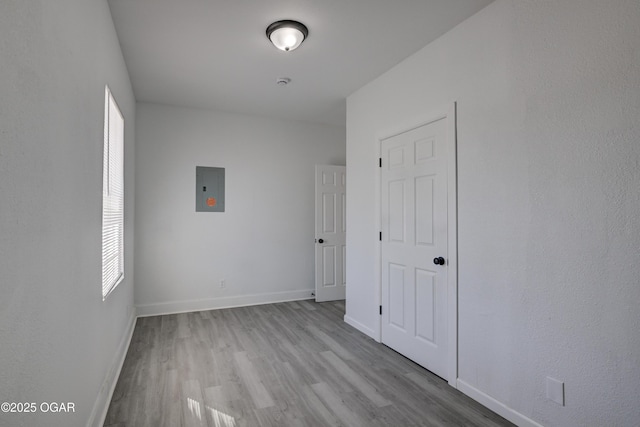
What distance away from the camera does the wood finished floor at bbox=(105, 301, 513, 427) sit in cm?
222

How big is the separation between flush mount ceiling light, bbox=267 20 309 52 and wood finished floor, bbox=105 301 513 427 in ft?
8.66

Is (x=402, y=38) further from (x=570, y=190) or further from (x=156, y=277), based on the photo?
(x=156, y=277)

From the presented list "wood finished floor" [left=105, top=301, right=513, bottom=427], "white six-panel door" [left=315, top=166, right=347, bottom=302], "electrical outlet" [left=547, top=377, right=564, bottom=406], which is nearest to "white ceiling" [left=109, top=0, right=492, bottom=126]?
"white six-panel door" [left=315, top=166, right=347, bottom=302]

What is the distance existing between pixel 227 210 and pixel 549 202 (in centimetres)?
390

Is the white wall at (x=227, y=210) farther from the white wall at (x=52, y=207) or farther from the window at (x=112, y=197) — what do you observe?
the white wall at (x=52, y=207)

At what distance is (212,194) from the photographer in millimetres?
4797

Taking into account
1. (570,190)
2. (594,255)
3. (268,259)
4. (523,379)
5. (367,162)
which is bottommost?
(523,379)

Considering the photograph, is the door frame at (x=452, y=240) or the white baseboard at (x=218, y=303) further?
the white baseboard at (x=218, y=303)

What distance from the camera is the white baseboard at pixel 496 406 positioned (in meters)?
2.10

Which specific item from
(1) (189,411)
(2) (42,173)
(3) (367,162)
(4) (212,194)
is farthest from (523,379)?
(4) (212,194)

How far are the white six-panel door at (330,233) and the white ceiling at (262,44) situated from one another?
4.09 ft

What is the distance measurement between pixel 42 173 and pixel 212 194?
3.60 meters

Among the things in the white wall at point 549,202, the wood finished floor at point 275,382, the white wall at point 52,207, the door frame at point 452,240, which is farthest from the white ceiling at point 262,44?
the wood finished floor at point 275,382

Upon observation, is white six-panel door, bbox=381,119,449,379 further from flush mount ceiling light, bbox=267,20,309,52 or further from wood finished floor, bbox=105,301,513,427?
flush mount ceiling light, bbox=267,20,309,52
